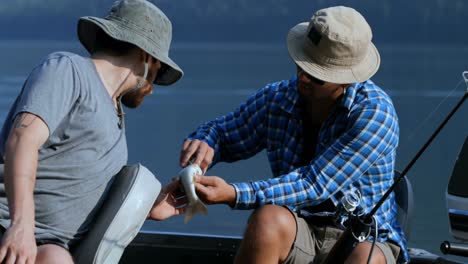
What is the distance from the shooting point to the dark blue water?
644 centimetres

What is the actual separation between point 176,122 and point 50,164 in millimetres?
6693

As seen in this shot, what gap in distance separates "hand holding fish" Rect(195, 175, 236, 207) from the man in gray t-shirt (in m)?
0.24

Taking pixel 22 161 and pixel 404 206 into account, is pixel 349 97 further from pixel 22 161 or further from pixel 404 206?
pixel 22 161

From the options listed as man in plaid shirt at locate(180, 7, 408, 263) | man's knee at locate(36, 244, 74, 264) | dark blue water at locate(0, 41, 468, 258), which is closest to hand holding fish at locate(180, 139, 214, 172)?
man in plaid shirt at locate(180, 7, 408, 263)

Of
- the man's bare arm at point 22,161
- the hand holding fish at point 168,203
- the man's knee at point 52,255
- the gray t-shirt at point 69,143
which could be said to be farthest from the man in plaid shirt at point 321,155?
the man's bare arm at point 22,161

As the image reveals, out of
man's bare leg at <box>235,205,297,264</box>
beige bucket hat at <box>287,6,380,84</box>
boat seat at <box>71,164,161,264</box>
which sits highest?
beige bucket hat at <box>287,6,380,84</box>

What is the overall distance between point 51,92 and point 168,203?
2.25 ft

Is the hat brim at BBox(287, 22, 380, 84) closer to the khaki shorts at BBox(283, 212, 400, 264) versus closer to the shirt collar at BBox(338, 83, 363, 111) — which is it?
the shirt collar at BBox(338, 83, 363, 111)

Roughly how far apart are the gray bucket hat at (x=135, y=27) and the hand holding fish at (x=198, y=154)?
1.31 feet

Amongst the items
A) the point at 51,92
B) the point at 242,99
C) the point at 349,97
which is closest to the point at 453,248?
the point at 349,97

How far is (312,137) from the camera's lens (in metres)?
3.66

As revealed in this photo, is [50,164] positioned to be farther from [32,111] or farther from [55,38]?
[55,38]

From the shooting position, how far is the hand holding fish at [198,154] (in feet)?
11.7

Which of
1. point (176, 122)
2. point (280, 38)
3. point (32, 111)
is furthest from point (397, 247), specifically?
point (280, 38)
